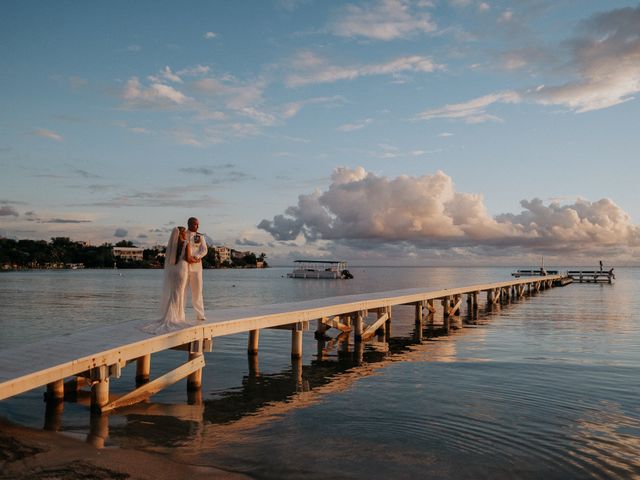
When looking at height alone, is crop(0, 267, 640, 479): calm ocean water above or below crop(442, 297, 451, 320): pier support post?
below

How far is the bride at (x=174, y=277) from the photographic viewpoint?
11242mm

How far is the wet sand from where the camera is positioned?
21.5 feet

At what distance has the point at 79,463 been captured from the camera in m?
7.00

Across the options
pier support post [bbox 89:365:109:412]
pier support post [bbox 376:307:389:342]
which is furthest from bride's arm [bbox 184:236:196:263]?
pier support post [bbox 376:307:389:342]

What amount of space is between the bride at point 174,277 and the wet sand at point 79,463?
3.52 metres

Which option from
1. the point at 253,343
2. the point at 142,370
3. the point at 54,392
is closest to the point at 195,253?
the point at 142,370

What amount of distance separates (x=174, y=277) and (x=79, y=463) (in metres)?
4.77

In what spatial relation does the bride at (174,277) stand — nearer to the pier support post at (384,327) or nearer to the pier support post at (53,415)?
the pier support post at (53,415)

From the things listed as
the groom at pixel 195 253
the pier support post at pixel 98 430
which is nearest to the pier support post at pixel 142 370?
the groom at pixel 195 253

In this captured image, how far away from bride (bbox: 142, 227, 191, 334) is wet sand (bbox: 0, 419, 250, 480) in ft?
11.5

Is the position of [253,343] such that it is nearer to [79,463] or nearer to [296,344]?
[296,344]

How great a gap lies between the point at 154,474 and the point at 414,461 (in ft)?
11.2

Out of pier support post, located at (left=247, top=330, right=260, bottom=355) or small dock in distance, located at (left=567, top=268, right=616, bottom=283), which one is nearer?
pier support post, located at (left=247, top=330, right=260, bottom=355)

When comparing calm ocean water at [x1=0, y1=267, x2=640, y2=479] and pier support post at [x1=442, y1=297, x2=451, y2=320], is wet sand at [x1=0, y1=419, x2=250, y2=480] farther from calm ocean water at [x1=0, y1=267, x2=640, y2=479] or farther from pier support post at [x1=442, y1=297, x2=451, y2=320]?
pier support post at [x1=442, y1=297, x2=451, y2=320]
